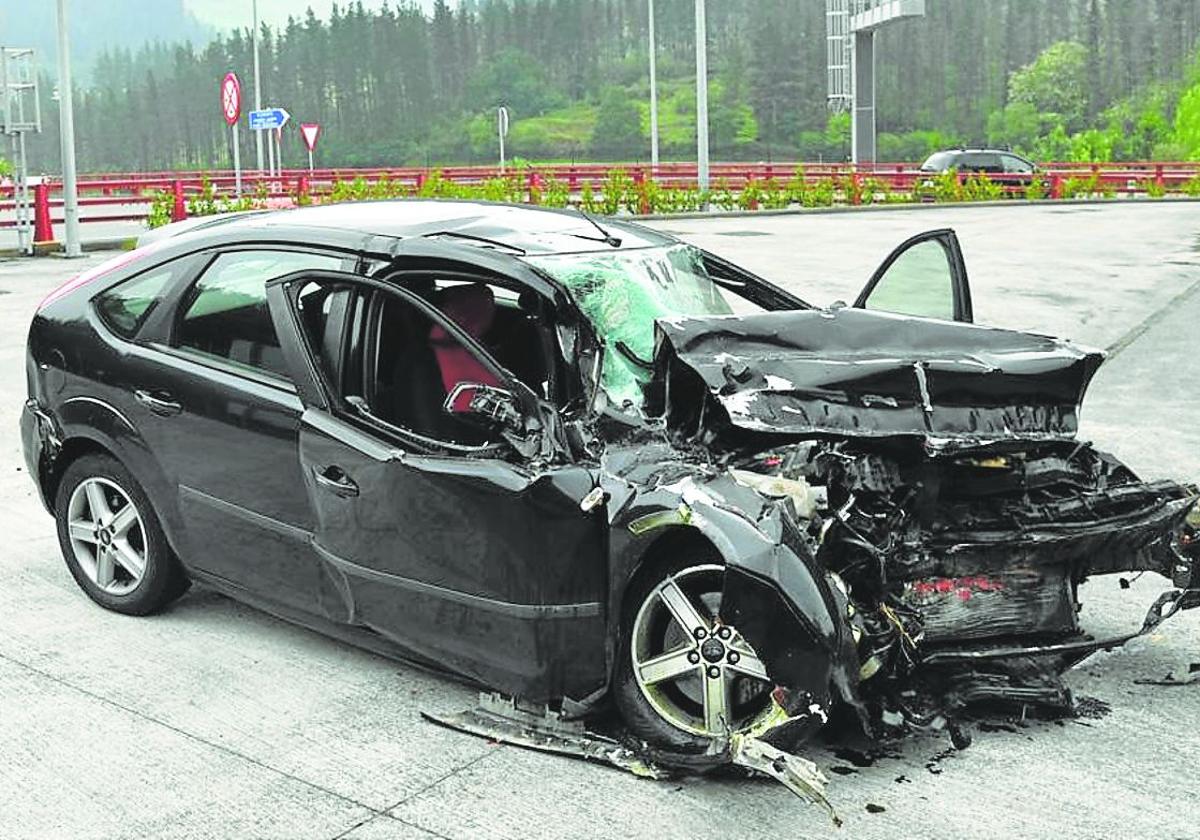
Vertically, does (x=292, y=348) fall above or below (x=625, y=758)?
above

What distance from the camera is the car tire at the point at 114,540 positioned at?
5.84 metres

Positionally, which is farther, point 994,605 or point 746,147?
point 746,147

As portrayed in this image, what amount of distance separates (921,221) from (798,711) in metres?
28.6

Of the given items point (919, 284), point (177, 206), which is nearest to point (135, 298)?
point (919, 284)

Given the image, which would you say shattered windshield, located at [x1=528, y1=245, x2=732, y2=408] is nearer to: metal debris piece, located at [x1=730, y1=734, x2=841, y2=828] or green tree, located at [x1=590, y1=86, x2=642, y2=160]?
metal debris piece, located at [x1=730, y1=734, x2=841, y2=828]

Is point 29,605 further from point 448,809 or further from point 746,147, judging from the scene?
point 746,147

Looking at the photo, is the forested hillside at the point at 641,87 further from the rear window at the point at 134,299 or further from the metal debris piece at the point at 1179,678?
the metal debris piece at the point at 1179,678

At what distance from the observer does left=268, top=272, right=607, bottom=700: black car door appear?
452cm

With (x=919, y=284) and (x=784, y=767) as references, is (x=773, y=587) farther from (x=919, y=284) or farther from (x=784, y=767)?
(x=919, y=284)

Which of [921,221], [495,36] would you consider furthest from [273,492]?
[495,36]

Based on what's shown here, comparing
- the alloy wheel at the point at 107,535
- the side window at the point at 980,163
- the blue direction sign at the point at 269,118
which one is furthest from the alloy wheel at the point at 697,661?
the blue direction sign at the point at 269,118

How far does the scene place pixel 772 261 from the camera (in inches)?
832

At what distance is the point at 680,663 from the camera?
4348 mm

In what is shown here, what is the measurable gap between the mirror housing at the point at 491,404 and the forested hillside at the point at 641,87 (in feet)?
377
